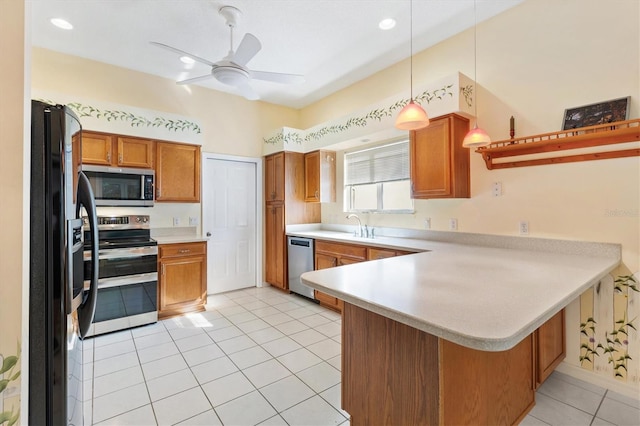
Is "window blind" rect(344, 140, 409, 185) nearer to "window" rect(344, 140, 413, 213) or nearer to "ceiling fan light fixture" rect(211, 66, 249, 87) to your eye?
"window" rect(344, 140, 413, 213)

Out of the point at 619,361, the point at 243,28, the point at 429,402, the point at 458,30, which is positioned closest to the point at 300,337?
the point at 429,402

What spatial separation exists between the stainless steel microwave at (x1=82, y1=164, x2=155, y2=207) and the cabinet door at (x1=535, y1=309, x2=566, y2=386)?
4037 millimetres

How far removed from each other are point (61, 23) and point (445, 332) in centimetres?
422

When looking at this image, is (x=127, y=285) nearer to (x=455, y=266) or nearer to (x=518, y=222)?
(x=455, y=266)

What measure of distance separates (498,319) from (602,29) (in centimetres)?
259

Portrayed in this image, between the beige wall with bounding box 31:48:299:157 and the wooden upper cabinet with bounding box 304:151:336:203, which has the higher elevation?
the beige wall with bounding box 31:48:299:157

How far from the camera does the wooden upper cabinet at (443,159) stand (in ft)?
9.30

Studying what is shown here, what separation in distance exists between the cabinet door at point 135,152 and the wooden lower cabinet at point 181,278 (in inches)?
42.4

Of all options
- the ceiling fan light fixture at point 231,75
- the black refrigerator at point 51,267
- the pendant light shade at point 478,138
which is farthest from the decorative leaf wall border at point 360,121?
the black refrigerator at point 51,267

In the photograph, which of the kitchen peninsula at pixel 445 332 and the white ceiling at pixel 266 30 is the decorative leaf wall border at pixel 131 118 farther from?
the kitchen peninsula at pixel 445 332

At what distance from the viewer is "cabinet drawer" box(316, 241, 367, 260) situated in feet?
11.2

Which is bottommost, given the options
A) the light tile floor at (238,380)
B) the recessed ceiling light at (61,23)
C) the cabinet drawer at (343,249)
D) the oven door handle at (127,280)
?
the light tile floor at (238,380)

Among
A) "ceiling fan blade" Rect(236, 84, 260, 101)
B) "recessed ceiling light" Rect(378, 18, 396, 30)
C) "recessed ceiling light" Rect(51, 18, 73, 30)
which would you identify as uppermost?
"recessed ceiling light" Rect(51, 18, 73, 30)

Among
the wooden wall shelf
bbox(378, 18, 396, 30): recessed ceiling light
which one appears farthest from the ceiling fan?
the wooden wall shelf
